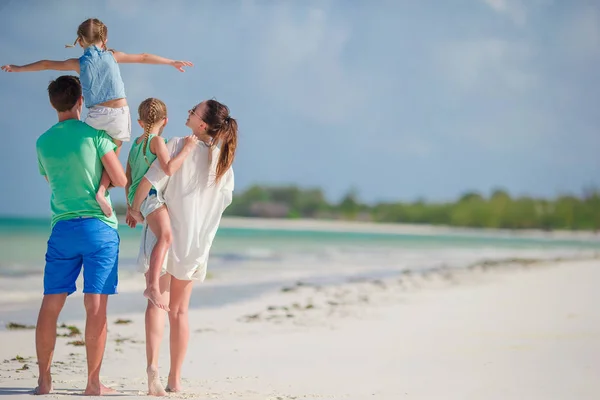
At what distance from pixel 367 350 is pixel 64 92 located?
2.66m

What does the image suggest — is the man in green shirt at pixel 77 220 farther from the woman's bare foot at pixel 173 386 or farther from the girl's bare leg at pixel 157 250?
the woman's bare foot at pixel 173 386

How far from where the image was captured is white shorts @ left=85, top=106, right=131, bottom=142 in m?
3.37

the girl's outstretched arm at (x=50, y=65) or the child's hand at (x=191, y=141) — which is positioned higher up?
the girl's outstretched arm at (x=50, y=65)

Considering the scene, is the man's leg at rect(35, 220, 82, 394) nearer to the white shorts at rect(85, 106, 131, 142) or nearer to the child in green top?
the child in green top

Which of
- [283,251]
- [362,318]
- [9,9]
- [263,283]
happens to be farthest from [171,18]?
[362,318]

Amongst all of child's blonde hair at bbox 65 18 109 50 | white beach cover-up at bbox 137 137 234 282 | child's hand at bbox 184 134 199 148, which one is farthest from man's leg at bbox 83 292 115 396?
child's blonde hair at bbox 65 18 109 50

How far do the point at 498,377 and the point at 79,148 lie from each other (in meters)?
2.55

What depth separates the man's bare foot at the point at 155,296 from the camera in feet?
11.1

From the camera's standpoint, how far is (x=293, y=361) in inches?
182

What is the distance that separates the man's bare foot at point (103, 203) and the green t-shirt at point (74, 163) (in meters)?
0.02

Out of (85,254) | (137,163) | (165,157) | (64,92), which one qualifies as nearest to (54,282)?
(85,254)

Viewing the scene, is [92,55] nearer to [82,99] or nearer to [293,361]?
[82,99]

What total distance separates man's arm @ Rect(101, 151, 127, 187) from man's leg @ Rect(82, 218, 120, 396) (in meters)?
0.20

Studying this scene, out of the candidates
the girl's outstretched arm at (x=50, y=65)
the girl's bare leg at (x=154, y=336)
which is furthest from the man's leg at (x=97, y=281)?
the girl's outstretched arm at (x=50, y=65)
